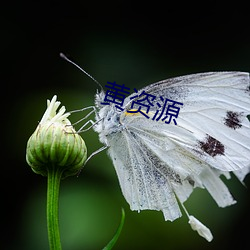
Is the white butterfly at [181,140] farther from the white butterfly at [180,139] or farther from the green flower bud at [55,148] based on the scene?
the green flower bud at [55,148]

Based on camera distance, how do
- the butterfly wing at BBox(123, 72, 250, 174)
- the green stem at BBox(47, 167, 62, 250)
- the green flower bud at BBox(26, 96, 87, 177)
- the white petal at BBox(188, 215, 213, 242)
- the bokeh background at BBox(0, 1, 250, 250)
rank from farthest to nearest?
the bokeh background at BBox(0, 1, 250, 250), the butterfly wing at BBox(123, 72, 250, 174), the white petal at BBox(188, 215, 213, 242), the green flower bud at BBox(26, 96, 87, 177), the green stem at BBox(47, 167, 62, 250)

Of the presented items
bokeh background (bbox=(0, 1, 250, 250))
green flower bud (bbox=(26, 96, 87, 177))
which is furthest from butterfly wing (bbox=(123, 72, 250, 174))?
bokeh background (bbox=(0, 1, 250, 250))

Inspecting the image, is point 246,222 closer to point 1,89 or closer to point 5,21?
point 1,89

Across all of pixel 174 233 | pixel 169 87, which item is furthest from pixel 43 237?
pixel 169 87

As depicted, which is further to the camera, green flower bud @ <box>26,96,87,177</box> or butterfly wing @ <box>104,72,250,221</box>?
butterfly wing @ <box>104,72,250,221</box>

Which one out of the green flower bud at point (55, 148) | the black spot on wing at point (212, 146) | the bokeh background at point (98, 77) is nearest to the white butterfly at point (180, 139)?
the black spot on wing at point (212, 146)

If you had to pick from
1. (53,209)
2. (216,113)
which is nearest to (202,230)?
(216,113)

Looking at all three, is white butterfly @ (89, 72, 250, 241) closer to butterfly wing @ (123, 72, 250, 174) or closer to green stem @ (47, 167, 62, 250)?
butterfly wing @ (123, 72, 250, 174)

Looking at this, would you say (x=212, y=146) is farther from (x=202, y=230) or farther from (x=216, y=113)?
(x=202, y=230)
